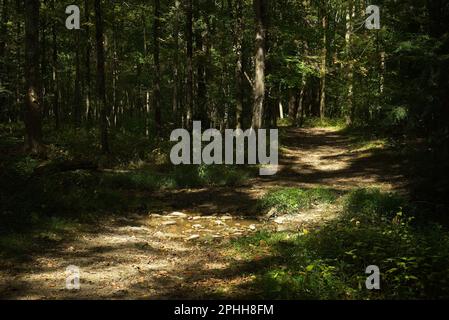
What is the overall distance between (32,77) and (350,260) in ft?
40.0

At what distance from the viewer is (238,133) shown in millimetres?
21750

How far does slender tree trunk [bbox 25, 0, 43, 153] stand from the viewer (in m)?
14.9

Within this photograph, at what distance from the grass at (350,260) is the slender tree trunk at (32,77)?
9098 millimetres

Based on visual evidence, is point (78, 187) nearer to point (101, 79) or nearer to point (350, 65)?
point (101, 79)

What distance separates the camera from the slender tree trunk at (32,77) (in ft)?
48.8

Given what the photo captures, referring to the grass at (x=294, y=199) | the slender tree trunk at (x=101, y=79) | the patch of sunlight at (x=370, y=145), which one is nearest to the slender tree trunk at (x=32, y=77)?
the slender tree trunk at (x=101, y=79)

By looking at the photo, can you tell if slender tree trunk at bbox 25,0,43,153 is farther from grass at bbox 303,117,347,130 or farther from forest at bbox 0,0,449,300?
grass at bbox 303,117,347,130

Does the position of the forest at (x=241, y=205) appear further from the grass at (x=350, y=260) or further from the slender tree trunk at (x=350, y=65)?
the slender tree trunk at (x=350, y=65)

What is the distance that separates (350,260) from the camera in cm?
730

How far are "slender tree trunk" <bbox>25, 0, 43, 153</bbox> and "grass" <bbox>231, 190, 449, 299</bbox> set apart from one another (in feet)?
29.8

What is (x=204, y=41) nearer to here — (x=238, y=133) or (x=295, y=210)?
(x=238, y=133)

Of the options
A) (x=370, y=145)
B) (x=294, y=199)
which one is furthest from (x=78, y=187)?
(x=370, y=145)
